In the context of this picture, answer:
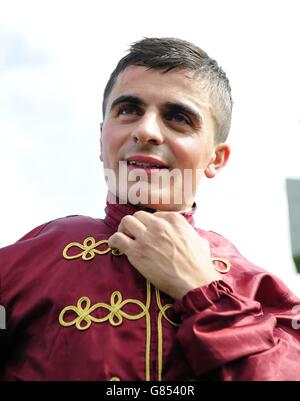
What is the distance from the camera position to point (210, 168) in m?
3.11

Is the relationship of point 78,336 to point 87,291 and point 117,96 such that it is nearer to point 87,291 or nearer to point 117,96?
point 87,291

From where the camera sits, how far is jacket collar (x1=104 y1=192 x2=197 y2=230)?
2.75 m

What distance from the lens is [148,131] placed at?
263 cm

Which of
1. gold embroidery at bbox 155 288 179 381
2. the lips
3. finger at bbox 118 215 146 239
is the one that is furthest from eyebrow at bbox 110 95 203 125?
gold embroidery at bbox 155 288 179 381

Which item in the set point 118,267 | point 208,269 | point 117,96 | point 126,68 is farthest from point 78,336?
point 126,68

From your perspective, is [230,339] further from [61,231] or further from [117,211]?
[61,231]

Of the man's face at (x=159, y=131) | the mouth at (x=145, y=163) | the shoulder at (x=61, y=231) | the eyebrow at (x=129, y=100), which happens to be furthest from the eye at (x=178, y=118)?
the shoulder at (x=61, y=231)

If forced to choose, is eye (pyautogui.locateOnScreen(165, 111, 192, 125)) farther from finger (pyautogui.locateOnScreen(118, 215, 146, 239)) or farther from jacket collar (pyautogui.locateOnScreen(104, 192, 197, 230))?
finger (pyautogui.locateOnScreen(118, 215, 146, 239))

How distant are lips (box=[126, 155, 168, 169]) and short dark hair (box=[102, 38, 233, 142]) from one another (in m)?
0.47

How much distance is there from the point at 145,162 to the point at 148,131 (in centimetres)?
13

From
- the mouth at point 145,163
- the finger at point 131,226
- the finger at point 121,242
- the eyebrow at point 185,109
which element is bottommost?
the finger at point 121,242

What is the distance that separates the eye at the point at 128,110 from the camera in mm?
2803

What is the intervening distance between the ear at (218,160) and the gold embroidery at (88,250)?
0.70 metres

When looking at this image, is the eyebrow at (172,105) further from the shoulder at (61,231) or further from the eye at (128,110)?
the shoulder at (61,231)
